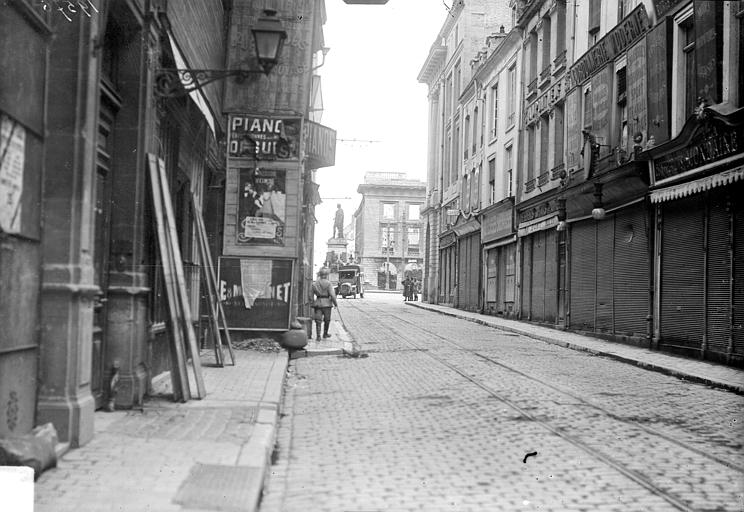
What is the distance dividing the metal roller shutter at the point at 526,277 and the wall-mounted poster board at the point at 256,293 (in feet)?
43.4

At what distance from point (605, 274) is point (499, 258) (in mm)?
10660

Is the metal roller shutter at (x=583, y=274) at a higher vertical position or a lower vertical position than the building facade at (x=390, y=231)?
lower

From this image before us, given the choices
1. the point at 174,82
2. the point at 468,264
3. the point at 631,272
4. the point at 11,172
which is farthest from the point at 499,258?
the point at 11,172

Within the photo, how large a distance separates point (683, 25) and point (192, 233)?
10591 millimetres

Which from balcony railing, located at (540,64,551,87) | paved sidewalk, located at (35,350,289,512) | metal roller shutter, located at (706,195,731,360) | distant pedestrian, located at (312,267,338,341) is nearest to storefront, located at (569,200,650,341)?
metal roller shutter, located at (706,195,731,360)

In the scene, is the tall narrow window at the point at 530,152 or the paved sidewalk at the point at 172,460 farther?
the tall narrow window at the point at 530,152

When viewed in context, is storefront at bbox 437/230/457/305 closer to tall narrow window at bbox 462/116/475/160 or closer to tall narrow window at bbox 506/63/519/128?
tall narrow window at bbox 462/116/475/160

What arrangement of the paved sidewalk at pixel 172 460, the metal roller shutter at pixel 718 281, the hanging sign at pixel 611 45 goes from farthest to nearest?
the hanging sign at pixel 611 45
the metal roller shutter at pixel 718 281
the paved sidewalk at pixel 172 460

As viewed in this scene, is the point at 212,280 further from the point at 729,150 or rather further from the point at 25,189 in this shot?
the point at 729,150

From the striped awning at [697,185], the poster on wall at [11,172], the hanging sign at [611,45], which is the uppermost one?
the hanging sign at [611,45]

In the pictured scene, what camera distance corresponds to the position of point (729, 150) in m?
12.0

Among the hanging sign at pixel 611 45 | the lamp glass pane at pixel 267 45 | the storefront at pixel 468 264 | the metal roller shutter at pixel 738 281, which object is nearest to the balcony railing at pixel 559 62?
the hanging sign at pixel 611 45

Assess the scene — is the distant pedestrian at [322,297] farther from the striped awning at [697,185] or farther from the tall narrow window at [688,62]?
the tall narrow window at [688,62]

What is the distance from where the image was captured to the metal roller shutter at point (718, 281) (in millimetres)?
12625
